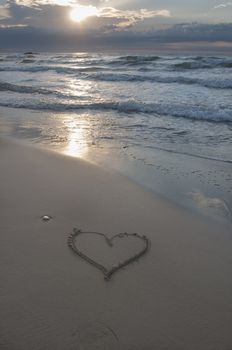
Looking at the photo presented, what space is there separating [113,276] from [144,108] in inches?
291

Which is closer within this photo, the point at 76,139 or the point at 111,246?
the point at 111,246

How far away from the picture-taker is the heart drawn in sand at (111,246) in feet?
8.93

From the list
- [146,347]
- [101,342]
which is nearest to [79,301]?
[101,342]

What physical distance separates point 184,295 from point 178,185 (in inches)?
83.7

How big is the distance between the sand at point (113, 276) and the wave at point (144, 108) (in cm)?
508

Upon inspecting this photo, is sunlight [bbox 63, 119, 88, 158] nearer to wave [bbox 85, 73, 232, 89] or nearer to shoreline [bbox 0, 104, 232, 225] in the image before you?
shoreline [bbox 0, 104, 232, 225]

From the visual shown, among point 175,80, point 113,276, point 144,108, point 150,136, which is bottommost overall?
point 113,276

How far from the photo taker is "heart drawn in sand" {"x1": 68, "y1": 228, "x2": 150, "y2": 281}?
272 cm

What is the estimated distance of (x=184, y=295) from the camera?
2.49 meters

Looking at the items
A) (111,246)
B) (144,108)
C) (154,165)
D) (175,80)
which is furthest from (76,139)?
(175,80)

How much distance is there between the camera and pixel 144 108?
959 cm

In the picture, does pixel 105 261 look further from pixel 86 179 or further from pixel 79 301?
pixel 86 179

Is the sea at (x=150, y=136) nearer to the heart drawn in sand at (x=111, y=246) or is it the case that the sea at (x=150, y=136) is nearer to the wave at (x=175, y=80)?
the heart drawn in sand at (x=111, y=246)

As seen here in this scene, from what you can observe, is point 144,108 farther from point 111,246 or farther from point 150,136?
point 111,246
